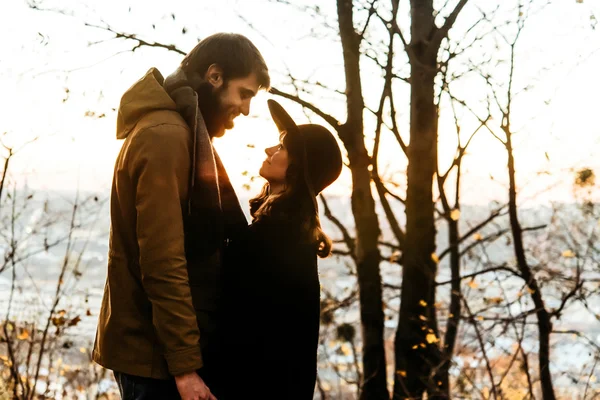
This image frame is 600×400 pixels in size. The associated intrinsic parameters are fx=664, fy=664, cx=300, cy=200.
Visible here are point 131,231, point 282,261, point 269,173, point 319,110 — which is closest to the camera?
point 131,231

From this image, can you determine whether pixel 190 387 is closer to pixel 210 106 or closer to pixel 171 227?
pixel 171 227

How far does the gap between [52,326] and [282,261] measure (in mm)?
2802

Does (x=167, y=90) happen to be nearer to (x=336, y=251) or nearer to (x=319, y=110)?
(x=319, y=110)

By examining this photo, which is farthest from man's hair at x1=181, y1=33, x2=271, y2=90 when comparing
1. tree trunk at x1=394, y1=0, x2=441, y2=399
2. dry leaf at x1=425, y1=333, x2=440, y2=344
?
dry leaf at x1=425, y1=333, x2=440, y2=344

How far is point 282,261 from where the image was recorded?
2160 millimetres

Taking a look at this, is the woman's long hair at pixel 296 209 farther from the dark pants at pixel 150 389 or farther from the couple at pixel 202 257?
the dark pants at pixel 150 389

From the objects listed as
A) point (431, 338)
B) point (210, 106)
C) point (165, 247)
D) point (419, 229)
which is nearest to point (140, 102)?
point (210, 106)

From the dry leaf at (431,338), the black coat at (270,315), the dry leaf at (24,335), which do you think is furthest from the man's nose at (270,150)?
the dry leaf at (431,338)

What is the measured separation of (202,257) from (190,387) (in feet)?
1.17

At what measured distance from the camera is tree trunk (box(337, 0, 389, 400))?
616 cm

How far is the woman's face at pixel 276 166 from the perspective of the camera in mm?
2416

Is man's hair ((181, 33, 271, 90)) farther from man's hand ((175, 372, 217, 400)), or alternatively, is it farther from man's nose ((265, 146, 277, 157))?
man's hand ((175, 372, 217, 400))

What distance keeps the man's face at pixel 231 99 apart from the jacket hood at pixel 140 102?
18 centimetres

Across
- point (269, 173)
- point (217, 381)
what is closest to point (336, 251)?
point (269, 173)
